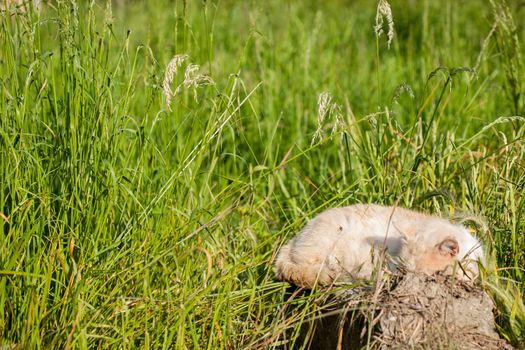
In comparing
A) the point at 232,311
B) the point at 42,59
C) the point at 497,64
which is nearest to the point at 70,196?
the point at 42,59

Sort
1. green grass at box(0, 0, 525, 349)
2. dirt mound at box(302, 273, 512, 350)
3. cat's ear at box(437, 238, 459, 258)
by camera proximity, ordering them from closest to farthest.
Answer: dirt mound at box(302, 273, 512, 350), green grass at box(0, 0, 525, 349), cat's ear at box(437, 238, 459, 258)

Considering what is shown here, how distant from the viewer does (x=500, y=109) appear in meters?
5.40

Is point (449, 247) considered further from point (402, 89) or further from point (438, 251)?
point (402, 89)

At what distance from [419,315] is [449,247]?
52cm

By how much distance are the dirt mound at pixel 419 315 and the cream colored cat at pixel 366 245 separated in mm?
282

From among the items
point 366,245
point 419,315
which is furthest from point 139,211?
point 419,315

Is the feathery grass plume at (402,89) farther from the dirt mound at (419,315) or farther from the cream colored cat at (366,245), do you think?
the dirt mound at (419,315)

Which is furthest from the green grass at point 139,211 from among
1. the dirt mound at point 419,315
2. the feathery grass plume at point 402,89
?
the dirt mound at point 419,315

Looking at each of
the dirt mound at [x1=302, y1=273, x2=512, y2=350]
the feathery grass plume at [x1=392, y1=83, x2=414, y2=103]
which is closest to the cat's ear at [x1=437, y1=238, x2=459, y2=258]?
the dirt mound at [x1=302, y1=273, x2=512, y2=350]

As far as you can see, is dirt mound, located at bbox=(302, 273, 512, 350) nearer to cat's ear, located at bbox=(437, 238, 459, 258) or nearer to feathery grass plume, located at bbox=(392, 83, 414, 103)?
cat's ear, located at bbox=(437, 238, 459, 258)

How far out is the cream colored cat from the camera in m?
3.41

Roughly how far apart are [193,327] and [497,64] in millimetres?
3784

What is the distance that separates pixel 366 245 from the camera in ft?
11.7

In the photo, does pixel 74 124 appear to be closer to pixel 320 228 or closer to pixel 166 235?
pixel 166 235
